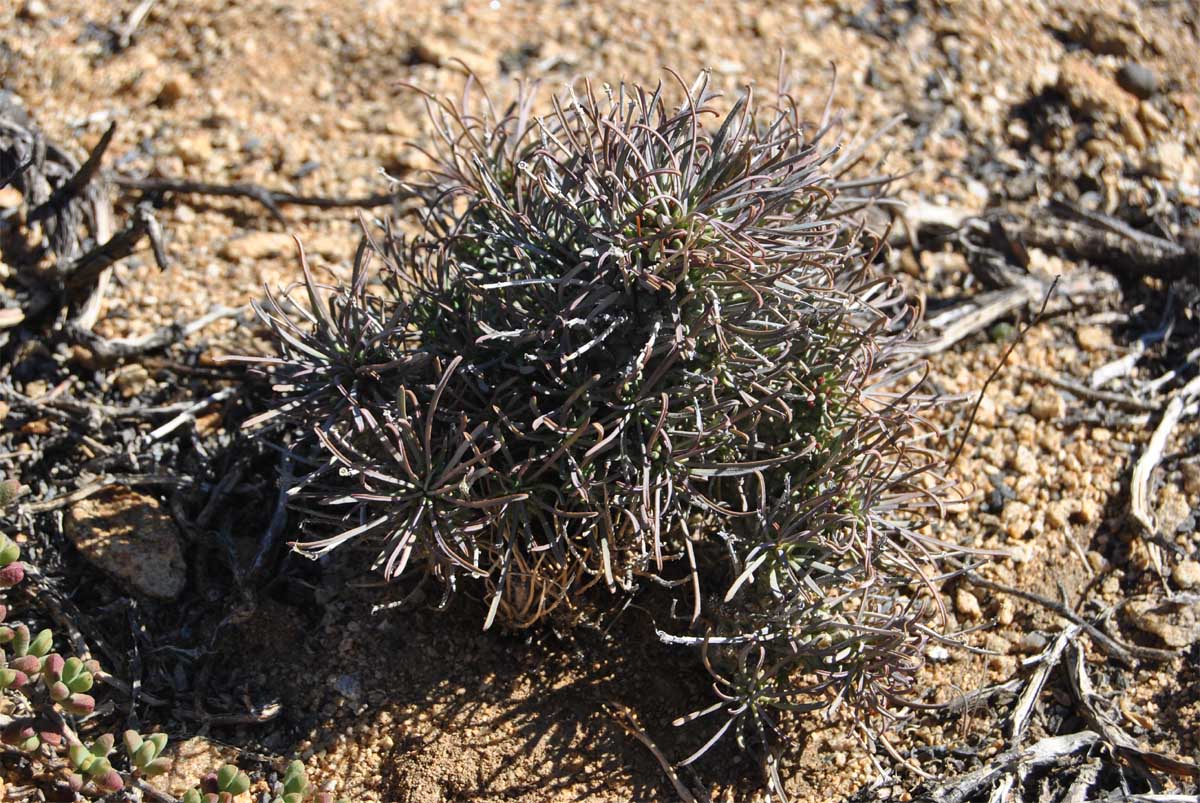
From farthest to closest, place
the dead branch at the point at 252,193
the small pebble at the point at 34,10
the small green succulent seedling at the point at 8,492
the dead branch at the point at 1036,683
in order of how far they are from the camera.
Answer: the small pebble at the point at 34,10 → the dead branch at the point at 252,193 → the dead branch at the point at 1036,683 → the small green succulent seedling at the point at 8,492

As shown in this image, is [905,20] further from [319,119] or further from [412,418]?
[412,418]

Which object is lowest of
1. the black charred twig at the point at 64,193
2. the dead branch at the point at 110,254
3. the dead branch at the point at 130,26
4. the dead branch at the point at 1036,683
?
the dead branch at the point at 1036,683

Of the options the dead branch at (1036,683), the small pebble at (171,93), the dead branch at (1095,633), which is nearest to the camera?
the dead branch at (1036,683)

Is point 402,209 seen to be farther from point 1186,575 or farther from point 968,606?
point 1186,575

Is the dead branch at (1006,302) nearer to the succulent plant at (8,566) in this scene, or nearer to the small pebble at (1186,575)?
the small pebble at (1186,575)

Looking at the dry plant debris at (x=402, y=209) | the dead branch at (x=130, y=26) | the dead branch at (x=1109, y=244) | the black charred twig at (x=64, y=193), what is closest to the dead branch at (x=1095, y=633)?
the dry plant debris at (x=402, y=209)

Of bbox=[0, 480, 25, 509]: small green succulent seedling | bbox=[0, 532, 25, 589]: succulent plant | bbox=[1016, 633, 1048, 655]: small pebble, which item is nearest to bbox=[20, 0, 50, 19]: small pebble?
bbox=[0, 480, 25, 509]: small green succulent seedling
